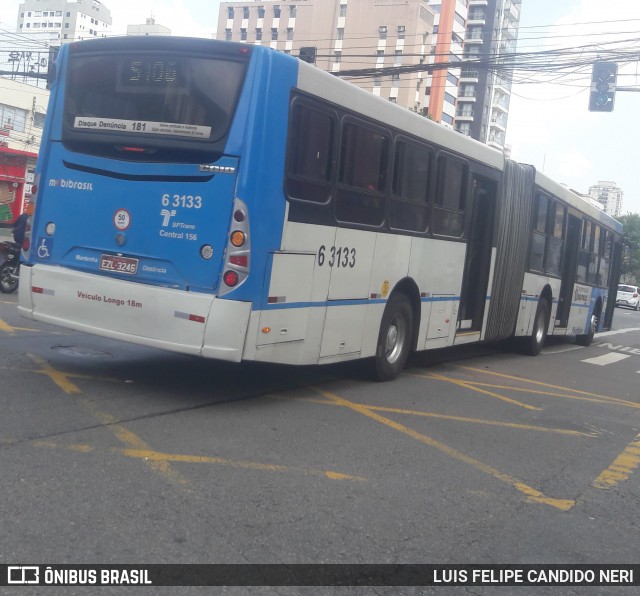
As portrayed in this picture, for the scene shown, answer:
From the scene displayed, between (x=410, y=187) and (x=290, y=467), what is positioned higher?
(x=410, y=187)

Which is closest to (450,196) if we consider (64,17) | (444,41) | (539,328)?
(539,328)

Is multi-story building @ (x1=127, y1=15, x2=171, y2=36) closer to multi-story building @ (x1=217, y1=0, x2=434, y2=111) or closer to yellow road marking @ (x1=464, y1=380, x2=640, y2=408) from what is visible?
multi-story building @ (x1=217, y1=0, x2=434, y2=111)

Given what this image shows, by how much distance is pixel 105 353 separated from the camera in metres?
9.11

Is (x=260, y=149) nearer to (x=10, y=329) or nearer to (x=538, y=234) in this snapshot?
(x=10, y=329)

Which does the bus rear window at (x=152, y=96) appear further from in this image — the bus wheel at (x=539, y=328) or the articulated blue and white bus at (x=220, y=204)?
the bus wheel at (x=539, y=328)

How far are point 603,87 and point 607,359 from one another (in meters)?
5.78

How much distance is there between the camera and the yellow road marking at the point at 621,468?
6.15 metres

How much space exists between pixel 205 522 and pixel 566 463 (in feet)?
11.6

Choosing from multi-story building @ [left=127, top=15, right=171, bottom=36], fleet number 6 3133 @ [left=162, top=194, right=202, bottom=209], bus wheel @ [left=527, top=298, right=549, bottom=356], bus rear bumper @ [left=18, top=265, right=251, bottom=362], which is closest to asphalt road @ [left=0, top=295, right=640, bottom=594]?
bus rear bumper @ [left=18, top=265, right=251, bottom=362]

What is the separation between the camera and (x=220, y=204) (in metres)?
6.64

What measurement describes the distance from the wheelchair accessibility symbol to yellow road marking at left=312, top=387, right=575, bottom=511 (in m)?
3.12

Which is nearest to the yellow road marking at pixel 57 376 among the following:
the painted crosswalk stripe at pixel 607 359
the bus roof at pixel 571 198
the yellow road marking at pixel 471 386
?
the yellow road marking at pixel 471 386

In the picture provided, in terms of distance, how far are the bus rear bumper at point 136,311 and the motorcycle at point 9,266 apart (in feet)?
22.2

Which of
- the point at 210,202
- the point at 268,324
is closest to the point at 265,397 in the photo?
the point at 268,324
